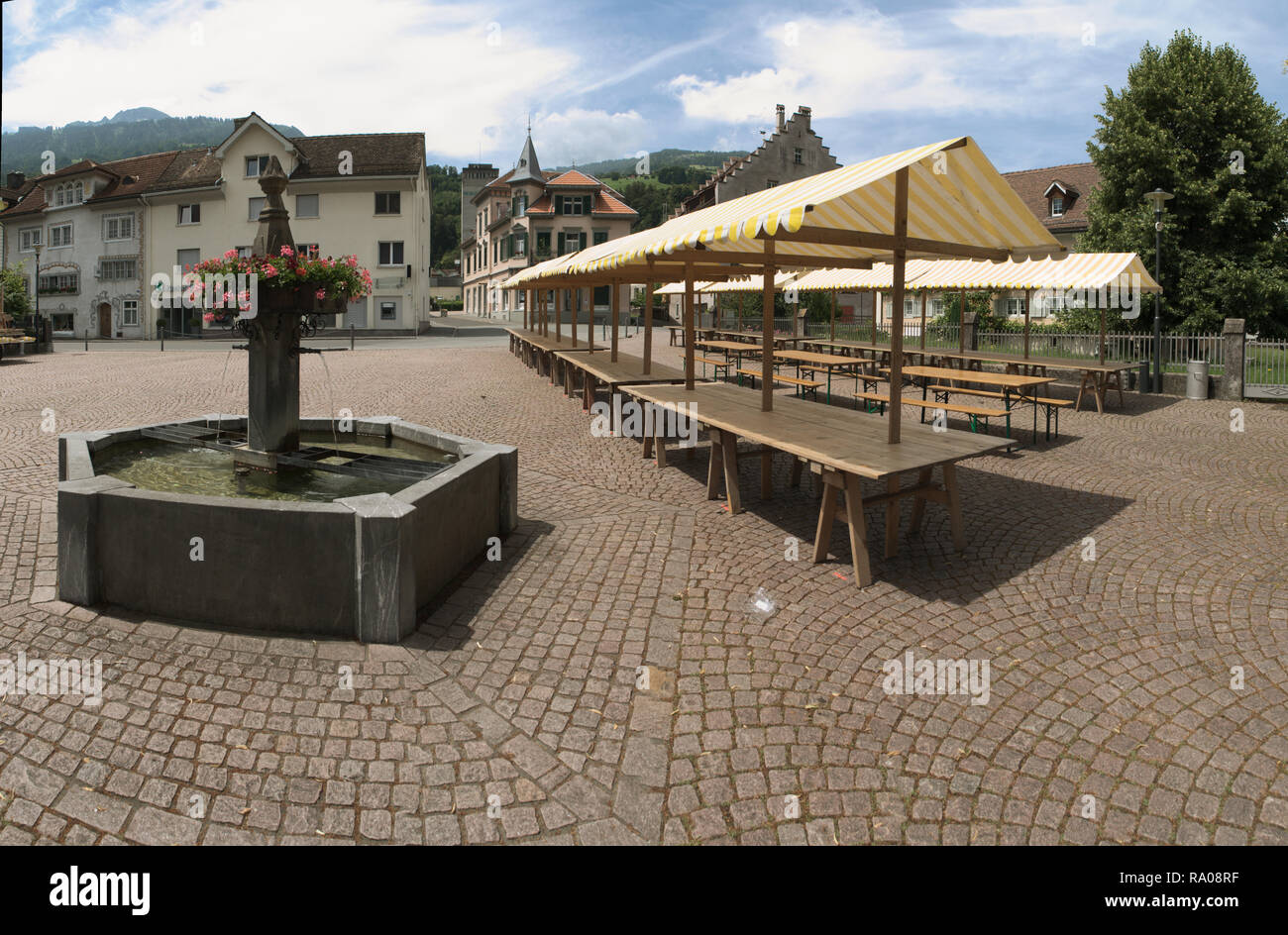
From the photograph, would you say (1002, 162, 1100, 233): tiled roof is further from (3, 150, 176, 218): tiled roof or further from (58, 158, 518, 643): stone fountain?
(3, 150, 176, 218): tiled roof

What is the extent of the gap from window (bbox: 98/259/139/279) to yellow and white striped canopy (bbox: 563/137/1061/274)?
50237 millimetres

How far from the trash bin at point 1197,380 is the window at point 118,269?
51.9 meters

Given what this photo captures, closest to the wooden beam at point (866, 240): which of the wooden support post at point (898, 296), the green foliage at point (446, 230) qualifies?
the wooden support post at point (898, 296)

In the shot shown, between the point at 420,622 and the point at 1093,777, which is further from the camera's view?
the point at 420,622

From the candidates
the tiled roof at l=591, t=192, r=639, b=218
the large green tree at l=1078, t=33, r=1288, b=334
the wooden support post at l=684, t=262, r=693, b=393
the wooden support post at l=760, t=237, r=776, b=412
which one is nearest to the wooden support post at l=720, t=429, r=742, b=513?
Answer: the wooden support post at l=760, t=237, r=776, b=412

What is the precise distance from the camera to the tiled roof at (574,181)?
6231cm

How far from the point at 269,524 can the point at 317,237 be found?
4662cm

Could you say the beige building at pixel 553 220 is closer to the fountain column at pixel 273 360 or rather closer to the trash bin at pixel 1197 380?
the trash bin at pixel 1197 380

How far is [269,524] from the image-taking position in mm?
4980

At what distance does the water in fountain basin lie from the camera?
7.11 metres

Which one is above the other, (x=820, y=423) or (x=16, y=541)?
(x=820, y=423)

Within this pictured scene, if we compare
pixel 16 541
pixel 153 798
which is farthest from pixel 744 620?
pixel 16 541

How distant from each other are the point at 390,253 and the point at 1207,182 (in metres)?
37.4

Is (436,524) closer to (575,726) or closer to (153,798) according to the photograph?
(575,726)
